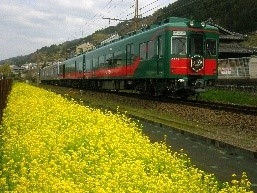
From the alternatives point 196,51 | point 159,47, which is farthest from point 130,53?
point 196,51

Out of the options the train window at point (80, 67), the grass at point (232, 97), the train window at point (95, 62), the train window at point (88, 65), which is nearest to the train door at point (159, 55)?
the grass at point (232, 97)

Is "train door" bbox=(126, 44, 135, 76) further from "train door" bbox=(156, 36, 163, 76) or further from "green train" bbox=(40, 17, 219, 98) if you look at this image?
"train door" bbox=(156, 36, 163, 76)

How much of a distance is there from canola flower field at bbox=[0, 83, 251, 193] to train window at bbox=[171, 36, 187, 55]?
7698mm

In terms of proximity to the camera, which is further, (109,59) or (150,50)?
(109,59)

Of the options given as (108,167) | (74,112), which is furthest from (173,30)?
(108,167)

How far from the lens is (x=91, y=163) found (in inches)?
261

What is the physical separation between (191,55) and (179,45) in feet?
2.21

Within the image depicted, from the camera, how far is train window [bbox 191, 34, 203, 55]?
18484mm

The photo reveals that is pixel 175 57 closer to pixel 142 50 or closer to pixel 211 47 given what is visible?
pixel 211 47

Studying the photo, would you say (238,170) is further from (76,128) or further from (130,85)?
(130,85)

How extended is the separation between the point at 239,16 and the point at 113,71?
34.7 metres

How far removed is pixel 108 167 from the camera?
5.73 meters

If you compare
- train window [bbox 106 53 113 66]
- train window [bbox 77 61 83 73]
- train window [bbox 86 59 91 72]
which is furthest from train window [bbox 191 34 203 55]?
train window [bbox 77 61 83 73]

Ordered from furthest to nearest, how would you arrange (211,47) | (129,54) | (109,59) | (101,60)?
(101,60), (109,59), (129,54), (211,47)
